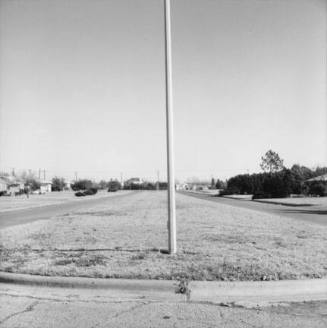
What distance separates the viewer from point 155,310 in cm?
497

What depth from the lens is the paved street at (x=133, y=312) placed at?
14.9 ft

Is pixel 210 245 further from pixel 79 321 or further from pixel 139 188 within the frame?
pixel 139 188

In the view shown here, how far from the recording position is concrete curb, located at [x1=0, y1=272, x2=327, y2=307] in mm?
5488

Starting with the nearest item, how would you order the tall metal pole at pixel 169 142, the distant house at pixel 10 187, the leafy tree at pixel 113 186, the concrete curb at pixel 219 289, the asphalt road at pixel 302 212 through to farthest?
the concrete curb at pixel 219 289 → the tall metal pole at pixel 169 142 → the asphalt road at pixel 302 212 → the distant house at pixel 10 187 → the leafy tree at pixel 113 186

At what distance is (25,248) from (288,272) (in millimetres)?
5767

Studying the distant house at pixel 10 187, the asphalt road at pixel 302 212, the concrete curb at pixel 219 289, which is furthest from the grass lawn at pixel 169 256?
the distant house at pixel 10 187

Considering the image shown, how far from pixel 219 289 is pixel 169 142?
135 inches

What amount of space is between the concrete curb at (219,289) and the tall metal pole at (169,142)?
231cm

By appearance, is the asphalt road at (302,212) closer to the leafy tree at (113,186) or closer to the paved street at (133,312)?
the paved street at (133,312)

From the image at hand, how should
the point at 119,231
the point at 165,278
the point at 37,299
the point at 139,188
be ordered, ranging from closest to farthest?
the point at 37,299 < the point at 165,278 < the point at 119,231 < the point at 139,188

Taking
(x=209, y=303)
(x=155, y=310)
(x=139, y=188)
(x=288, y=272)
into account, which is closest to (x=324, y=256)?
(x=288, y=272)

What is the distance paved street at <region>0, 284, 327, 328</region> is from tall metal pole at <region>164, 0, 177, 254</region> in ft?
8.29

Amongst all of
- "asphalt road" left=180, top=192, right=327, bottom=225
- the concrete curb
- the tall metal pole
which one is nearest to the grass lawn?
the concrete curb

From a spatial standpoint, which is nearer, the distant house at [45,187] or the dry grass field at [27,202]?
the dry grass field at [27,202]
